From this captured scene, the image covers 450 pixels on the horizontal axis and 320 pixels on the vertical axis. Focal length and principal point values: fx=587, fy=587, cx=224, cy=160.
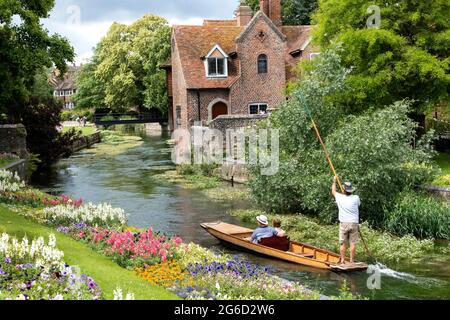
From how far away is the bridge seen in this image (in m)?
73.0

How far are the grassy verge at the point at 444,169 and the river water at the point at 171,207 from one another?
4675 millimetres

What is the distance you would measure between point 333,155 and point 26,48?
14.3 metres

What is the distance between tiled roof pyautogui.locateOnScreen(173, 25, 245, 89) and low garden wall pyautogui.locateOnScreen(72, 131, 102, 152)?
1314 cm

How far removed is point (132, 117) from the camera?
81938 mm

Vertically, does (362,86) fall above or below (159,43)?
below

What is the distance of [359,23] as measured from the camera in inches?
1096

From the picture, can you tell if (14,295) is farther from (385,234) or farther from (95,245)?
(385,234)

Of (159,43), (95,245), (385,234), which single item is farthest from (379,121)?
(159,43)

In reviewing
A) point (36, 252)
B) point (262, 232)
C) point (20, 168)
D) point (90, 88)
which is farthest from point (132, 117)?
point (36, 252)

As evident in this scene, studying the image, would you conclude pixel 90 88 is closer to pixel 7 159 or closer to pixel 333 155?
pixel 7 159

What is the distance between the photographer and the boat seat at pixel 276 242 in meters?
16.5

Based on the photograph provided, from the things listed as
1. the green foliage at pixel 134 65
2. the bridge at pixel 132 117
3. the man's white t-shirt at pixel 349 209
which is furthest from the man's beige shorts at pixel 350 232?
the bridge at pixel 132 117
